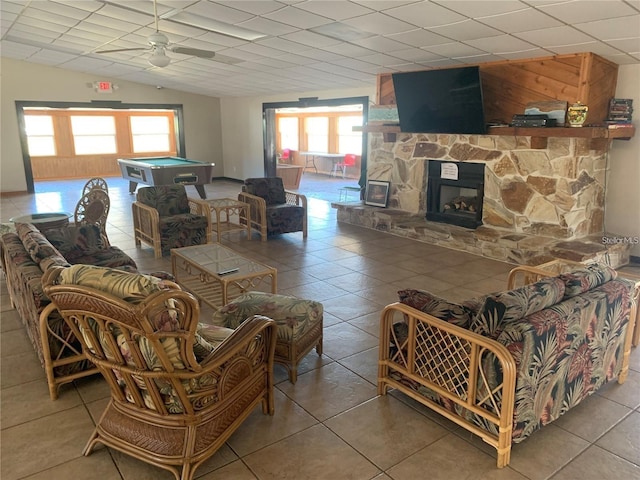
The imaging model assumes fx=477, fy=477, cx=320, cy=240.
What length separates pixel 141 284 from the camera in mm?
1693

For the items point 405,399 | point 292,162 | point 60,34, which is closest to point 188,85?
point 60,34

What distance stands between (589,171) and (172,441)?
511 centimetres

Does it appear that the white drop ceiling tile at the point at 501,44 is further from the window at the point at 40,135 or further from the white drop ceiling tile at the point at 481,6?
the window at the point at 40,135

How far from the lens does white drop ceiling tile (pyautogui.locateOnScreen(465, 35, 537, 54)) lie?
4695 millimetres

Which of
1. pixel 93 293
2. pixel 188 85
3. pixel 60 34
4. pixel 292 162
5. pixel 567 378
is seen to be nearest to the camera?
pixel 93 293

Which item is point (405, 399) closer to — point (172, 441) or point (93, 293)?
point (172, 441)

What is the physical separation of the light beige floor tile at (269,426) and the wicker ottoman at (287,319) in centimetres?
27

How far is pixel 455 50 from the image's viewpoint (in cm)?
530

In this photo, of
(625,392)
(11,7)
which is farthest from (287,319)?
(11,7)

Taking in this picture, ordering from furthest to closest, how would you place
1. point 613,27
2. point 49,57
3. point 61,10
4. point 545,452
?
point 49,57
point 61,10
point 613,27
point 545,452

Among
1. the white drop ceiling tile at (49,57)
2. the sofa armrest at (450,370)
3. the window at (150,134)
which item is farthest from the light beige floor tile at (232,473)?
the window at (150,134)

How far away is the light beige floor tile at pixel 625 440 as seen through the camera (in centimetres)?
224

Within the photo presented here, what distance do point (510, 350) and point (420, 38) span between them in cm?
393

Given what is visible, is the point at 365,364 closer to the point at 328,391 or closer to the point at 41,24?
the point at 328,391
